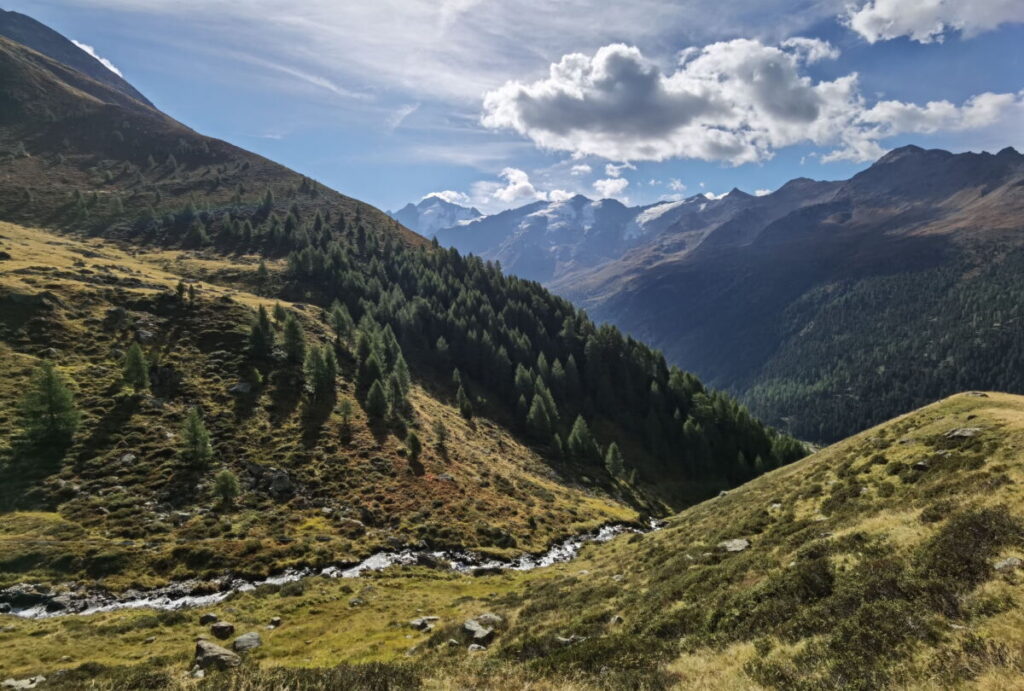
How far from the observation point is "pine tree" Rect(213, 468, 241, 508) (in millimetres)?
46656

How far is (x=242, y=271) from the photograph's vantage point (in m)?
137

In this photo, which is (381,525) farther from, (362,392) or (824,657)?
(824,657)

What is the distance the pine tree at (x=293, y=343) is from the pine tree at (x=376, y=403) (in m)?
16.0

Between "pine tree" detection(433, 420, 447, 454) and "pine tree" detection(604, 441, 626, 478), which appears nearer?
"pine tree" detection(433, 420, 447, 454)

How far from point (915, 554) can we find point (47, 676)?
38.2 meters

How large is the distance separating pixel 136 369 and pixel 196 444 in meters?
17.9

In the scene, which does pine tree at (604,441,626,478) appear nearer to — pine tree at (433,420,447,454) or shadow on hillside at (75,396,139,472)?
pine tree at (433,420,447,454)

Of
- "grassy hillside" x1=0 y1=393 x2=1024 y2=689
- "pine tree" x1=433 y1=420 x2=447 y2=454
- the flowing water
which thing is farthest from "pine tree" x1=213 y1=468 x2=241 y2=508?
"pine tree" x1=433 y1=420 x2=447 y2=454

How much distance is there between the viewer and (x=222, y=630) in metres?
29.0

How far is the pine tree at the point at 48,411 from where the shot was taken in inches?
1859

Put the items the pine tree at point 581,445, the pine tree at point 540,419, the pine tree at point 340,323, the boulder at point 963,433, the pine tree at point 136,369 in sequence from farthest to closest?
the pine tree at point 540,419 → the pine tree at point 340,323 → the pine tree at point 581,445 → the pine tree at point 136,369 → the boulder at point 963,433

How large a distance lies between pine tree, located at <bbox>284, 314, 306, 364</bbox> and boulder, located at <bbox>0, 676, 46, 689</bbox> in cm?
6080

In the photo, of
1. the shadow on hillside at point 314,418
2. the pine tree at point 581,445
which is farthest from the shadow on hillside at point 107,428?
the pine tree at point 581,445

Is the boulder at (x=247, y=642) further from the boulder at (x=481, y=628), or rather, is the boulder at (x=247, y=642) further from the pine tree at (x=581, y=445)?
the pine tree at (x=581, y=445)
